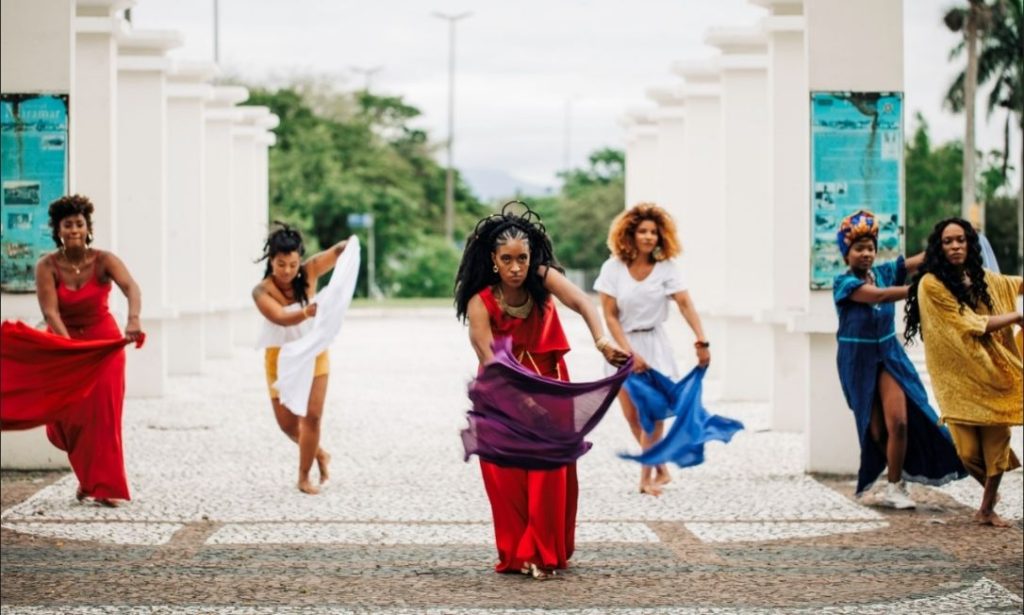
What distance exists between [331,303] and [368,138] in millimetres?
63878

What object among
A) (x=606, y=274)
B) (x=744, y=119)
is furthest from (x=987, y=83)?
(x=606, y=274)

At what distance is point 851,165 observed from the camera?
1391cm

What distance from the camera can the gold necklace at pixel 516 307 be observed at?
31.9 ft

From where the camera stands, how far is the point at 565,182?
99438 mm

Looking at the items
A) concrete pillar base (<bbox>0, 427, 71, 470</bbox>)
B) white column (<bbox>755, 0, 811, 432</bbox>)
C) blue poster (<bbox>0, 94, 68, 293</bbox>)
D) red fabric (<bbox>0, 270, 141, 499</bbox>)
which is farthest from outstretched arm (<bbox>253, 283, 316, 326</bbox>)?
white column (<bbox>755, 0, 811, 432</bbox>)

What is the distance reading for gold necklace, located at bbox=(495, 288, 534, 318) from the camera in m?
9.72

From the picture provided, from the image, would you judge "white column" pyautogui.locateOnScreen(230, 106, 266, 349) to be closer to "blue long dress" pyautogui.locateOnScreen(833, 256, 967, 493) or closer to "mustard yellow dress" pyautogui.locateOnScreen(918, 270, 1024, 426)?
"blue long dress" pyautogui.locateOnScreen(833, 256, 967, 493)

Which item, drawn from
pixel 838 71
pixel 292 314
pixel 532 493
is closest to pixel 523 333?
pixel 532 493

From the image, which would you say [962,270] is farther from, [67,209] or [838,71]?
[67,209]

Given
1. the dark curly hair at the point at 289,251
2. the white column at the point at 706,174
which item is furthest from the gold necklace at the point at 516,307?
the white column at the point at 706,174

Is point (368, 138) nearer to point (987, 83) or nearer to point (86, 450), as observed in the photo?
point (987, 83)

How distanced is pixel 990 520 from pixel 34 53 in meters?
8.03

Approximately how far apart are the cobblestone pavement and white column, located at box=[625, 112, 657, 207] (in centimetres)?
1649

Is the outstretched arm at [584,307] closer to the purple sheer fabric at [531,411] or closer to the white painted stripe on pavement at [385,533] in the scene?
the purple sheer fabric at [531,411]
